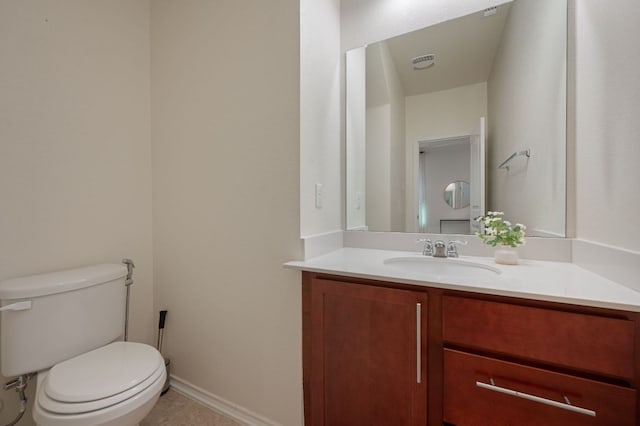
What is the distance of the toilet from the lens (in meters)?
0.92

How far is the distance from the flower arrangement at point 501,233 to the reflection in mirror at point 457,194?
16 centimetres

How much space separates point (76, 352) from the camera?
121 cm

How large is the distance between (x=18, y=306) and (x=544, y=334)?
73.6 inches

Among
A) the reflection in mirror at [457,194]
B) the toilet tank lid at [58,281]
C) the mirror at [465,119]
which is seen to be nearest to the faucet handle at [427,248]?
the mirror at [465,119]

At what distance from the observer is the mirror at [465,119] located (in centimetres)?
118

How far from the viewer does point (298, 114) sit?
1.23 m

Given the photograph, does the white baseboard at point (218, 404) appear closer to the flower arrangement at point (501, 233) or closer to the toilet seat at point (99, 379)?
the toilet seat at point (99, 379)

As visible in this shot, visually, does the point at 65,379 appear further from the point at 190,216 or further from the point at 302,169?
the point at 302,169

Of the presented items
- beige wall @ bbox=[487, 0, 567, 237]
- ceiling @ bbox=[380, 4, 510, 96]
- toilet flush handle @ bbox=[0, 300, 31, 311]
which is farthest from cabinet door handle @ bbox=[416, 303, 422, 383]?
toilet flush handle @ bbox=[0, 300, 31, 311]

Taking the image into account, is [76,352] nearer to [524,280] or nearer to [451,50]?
[524,280]

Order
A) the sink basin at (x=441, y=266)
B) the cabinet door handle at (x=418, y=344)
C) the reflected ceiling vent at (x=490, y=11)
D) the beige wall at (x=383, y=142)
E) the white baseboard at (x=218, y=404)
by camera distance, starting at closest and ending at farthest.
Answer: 1. the cabinet door handle at (x=418, y=344)
2. the sink basin at (x=441, y=266)
3. the reflected ceiling vent at (x=490, y=11)
4. the white baseboard at (x=218, y=404)
5. the beige wall at (x=383, y=142)

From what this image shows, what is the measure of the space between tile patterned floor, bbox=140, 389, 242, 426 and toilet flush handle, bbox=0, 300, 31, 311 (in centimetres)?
84

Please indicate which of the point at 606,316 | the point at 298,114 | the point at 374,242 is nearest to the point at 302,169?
the point at 298,114

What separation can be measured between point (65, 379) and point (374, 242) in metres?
1.47
